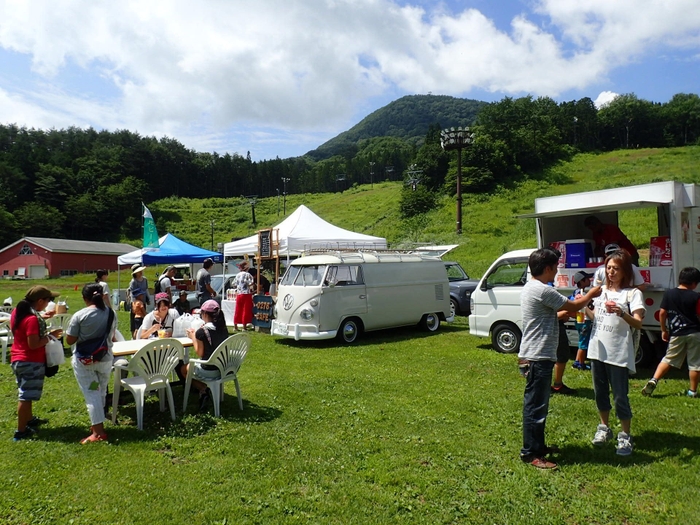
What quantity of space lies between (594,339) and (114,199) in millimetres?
93766

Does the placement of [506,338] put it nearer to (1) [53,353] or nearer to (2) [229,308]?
(1) [53,353]

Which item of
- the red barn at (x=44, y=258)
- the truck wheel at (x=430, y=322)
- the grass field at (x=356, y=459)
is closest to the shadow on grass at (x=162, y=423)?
the grass field at (x=356, y=459)

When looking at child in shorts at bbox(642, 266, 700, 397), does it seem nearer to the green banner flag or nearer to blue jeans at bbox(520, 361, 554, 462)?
blue jeans at bbox(520, 361, 554, 462)

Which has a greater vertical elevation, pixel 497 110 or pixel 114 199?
pixel 497 110

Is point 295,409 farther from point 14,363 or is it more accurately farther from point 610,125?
point 610,125

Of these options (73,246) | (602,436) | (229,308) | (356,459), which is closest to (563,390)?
(602,436)

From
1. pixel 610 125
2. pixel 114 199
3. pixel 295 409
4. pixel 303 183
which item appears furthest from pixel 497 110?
pixel 295 409

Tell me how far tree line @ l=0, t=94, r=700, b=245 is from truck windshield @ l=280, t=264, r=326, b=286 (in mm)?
42604

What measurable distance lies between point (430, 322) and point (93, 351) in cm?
918

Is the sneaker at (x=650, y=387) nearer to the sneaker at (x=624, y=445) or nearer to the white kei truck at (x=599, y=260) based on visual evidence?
the white kei truck at (x=599, y=260)

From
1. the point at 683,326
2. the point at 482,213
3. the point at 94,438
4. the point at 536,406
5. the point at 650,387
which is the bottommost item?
the point at 650,387

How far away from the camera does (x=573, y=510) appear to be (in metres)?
3.52

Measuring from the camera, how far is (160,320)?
275 inches

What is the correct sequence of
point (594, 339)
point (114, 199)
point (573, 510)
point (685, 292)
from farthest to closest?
1. point (114, 199)
2. point (685, 292)
3. point (594, 339)
4. point (573, 510)
